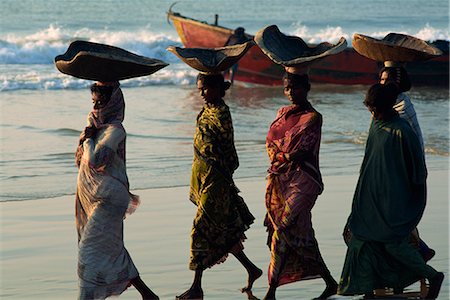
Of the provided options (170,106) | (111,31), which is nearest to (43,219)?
(170,106)

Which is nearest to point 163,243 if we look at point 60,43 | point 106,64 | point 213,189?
point 213,189

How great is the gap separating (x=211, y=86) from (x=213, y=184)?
61 cm

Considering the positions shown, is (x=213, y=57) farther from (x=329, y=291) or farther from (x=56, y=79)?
(x=56, y=79)

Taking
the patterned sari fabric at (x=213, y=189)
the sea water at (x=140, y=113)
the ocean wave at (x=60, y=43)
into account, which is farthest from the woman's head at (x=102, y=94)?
the ocean wave at (x=60, y=43)

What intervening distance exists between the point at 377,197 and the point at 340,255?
164cm

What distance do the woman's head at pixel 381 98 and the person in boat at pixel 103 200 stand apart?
146 centimetres

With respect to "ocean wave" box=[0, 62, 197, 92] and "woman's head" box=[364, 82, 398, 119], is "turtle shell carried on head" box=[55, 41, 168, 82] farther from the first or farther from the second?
"ocean wave" box=[0, 62, 197, 92]

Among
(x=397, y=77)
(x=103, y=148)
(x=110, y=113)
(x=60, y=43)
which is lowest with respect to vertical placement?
(x=60, y=43)

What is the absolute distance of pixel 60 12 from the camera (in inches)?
1869

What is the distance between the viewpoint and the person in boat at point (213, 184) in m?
7.62

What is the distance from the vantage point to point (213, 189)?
7617 mm

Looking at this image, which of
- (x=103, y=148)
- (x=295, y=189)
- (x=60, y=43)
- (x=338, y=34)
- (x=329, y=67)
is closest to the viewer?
(x=103, y=148)

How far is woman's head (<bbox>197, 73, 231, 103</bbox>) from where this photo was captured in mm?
7652

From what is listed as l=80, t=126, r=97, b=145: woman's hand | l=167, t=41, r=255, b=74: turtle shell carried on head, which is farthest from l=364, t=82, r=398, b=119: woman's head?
l=80, t=126, r=97, b=145: woman's hand
